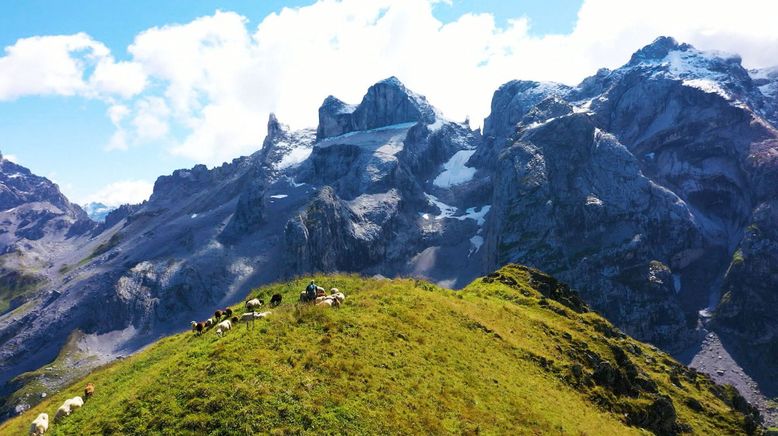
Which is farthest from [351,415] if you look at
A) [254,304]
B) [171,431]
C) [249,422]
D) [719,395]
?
[719,395]

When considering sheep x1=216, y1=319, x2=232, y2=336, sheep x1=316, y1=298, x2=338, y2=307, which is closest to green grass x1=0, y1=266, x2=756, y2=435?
sheep x1=316, y1=298, x2=338, y2=307

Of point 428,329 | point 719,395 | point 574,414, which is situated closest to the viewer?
point 574,414

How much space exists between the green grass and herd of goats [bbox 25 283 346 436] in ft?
2.57

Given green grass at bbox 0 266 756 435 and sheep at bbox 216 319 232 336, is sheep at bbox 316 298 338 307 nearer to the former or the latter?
green grass at bbox 0 266 756 435

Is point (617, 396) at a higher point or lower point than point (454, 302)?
lower

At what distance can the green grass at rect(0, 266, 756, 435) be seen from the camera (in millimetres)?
26219

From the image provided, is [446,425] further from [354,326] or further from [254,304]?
[254,304]

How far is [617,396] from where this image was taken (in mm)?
42594

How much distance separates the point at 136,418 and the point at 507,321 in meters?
32.5

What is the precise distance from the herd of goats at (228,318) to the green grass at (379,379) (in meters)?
0.78

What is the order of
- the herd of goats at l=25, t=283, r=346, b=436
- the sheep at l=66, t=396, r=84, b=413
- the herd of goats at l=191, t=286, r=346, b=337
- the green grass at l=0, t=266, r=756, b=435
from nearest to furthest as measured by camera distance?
1. the green grass at l=0, t=266, r=756, b=435
2. the herd of goats at l=25, t=283, r=346, b=436
3. the sheep at l=66, t=396, r=84, b=413
4. the herd of goats at l=191, t=286, r=346, b=337

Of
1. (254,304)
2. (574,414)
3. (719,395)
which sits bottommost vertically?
(719,395)

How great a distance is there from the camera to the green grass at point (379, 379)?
26.2m

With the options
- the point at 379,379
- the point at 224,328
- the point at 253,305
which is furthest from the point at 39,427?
the point at 379,379
